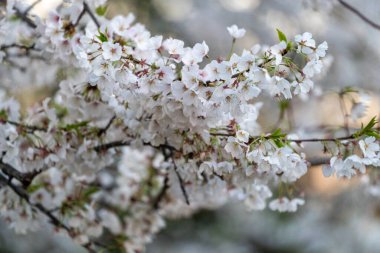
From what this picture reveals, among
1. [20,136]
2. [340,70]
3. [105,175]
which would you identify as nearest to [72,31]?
[20,136]

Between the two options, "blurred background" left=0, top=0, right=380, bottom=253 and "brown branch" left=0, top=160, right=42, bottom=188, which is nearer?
"brown branch" left=0, top=160, right=42, bottom=188

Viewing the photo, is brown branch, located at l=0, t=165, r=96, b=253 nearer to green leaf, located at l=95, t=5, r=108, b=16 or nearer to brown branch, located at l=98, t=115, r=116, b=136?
brown branch, located at l=98, t=115, r=116, b=136

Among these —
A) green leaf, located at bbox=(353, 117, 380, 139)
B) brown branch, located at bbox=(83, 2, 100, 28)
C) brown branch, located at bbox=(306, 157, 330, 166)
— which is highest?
brown branch, located at bbox=(83, 2, 100, 28)

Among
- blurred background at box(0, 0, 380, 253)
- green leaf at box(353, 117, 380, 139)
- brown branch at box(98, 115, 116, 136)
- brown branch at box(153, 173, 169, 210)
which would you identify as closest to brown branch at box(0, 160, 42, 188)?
brown branch at box(98, 115, 116, 136)

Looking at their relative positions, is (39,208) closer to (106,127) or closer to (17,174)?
(17,174)

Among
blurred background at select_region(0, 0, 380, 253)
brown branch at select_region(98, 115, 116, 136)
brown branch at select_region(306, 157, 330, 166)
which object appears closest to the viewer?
brown branch at select_region(306, 157, 330, 166)

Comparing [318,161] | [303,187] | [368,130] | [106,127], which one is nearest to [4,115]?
[106,127]

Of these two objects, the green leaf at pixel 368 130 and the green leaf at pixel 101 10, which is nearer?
the green leaf at pixel 368 130

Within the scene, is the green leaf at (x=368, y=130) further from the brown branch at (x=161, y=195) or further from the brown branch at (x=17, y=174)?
the brown branch at (x=17, y=174)

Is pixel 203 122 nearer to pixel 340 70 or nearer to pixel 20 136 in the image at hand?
pixel 20 136

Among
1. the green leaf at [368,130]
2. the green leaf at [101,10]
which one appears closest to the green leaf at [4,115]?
the green leaf at [101,10]
